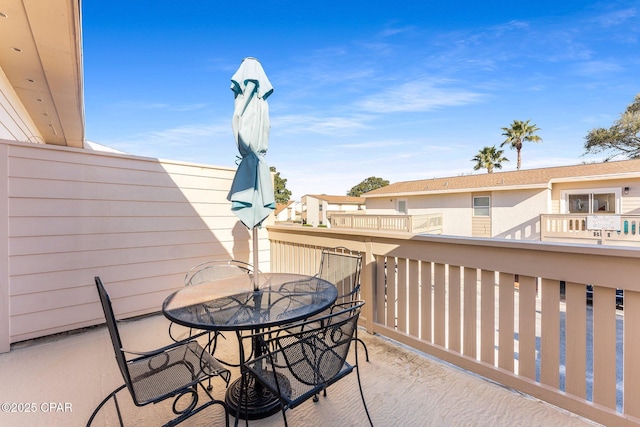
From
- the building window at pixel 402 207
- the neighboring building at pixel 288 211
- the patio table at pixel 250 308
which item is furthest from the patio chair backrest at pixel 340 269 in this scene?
the neighboring building at pixel 288 211

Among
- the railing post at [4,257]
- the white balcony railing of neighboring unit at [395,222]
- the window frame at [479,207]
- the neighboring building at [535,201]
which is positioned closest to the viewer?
the railing post at [4,257]

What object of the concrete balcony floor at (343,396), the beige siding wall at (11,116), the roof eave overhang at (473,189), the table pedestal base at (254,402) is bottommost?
the concrete balcony floor at (343,396)

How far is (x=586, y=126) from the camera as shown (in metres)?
17.5

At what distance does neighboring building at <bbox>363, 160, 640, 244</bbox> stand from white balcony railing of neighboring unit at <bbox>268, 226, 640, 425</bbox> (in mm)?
9384

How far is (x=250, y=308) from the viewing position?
73.4 inches

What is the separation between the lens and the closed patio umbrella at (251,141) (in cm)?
217

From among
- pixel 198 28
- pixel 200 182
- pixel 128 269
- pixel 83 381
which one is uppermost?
pixel 198 28

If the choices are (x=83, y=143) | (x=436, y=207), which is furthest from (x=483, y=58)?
(x=83, y=143)

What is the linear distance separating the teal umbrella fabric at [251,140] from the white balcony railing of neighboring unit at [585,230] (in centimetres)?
1113

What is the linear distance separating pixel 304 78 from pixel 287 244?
7098 mm

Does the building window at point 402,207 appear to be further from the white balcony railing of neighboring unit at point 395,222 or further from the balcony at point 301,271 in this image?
the balcony at point 301,271

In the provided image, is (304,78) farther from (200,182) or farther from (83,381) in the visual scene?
(83,381)

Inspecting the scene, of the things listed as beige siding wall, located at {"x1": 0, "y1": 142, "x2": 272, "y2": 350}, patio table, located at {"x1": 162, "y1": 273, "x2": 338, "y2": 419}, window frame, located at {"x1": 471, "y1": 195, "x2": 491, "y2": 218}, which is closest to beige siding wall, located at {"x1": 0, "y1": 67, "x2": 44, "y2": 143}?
beige siding wall, located at {"x1": 0, "y1": 142, "x2": 272, "y2": 350}

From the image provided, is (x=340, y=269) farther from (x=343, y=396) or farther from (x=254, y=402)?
(x=254, y=402)
